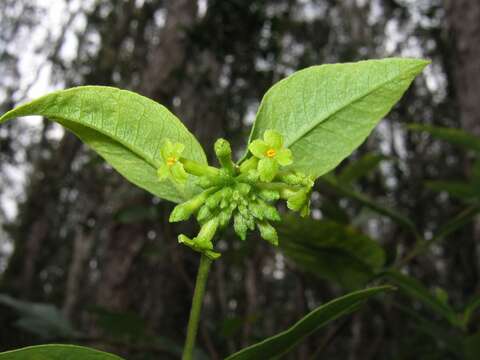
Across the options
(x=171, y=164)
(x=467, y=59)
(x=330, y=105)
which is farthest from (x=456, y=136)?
(x=467, y=59)

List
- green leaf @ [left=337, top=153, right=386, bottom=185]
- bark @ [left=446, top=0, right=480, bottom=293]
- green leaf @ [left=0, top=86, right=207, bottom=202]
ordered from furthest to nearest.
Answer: bark @ [left=446, top=0, right=480, bottom=293]
green leaf @ [left=337, top=153, right=386, bottom=185]
green leaf @ [left=0, top=86, right=207, bottom=202]

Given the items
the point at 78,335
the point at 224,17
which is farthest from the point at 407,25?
the point at 78,335

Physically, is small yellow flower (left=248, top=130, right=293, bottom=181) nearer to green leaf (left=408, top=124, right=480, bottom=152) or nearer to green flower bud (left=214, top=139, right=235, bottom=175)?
green flower bud (left=214, top=139, right=235, bottom=175)

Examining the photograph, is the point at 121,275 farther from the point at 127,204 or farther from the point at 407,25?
the point at 407,25

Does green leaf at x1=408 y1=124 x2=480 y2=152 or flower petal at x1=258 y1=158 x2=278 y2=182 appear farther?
green leaf at x1=408 y1=124 x2=480 y2=152

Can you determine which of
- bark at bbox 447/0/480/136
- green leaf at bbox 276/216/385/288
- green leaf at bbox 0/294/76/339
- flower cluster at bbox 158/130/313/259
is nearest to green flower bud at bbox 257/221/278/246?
flower cluster at bbox 158/130/313/259

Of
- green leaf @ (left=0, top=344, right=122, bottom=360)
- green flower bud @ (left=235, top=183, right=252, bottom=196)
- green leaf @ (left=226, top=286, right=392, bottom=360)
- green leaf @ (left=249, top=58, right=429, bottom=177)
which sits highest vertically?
green leaf @ (left=249, top=58, right=429, bottom=177)

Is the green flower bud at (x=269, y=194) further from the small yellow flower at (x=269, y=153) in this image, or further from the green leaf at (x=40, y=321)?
the green leaf at (x=40, y=321)
